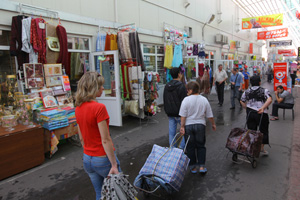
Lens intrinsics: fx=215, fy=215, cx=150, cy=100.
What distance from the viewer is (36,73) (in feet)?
15.6

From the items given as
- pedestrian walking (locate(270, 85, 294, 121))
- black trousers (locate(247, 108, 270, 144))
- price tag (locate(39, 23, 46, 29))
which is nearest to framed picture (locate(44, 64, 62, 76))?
price tag (locate(39, 23, 46, 29))

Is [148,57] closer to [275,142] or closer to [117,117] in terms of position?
[117,117]

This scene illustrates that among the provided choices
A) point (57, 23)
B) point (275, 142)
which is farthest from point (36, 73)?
point (275, 142)

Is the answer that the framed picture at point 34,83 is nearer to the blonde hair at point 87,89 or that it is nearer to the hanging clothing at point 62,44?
the hanging clothing at point 62,44

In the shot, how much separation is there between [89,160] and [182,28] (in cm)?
1048

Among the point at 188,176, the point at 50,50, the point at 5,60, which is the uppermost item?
the point at 50,50

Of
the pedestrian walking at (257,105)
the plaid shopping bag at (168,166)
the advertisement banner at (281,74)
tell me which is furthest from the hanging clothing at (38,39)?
the advertisement banner at (281,74)

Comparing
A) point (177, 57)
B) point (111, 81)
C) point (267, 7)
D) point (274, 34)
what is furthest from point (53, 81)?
point (267, 7)

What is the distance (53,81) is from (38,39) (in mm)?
974

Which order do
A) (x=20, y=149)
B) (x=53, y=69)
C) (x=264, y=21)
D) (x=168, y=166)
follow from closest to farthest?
1. (x=168, y=166)
2. (x=20, y=149)
3. (x=53, y=69)
4. (x=264, y=21)

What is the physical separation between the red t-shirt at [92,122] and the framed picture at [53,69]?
3426mm

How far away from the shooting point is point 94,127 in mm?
1957

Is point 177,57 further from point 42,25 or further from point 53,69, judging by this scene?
point 42,25

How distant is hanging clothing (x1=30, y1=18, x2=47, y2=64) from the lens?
4.67 meters
